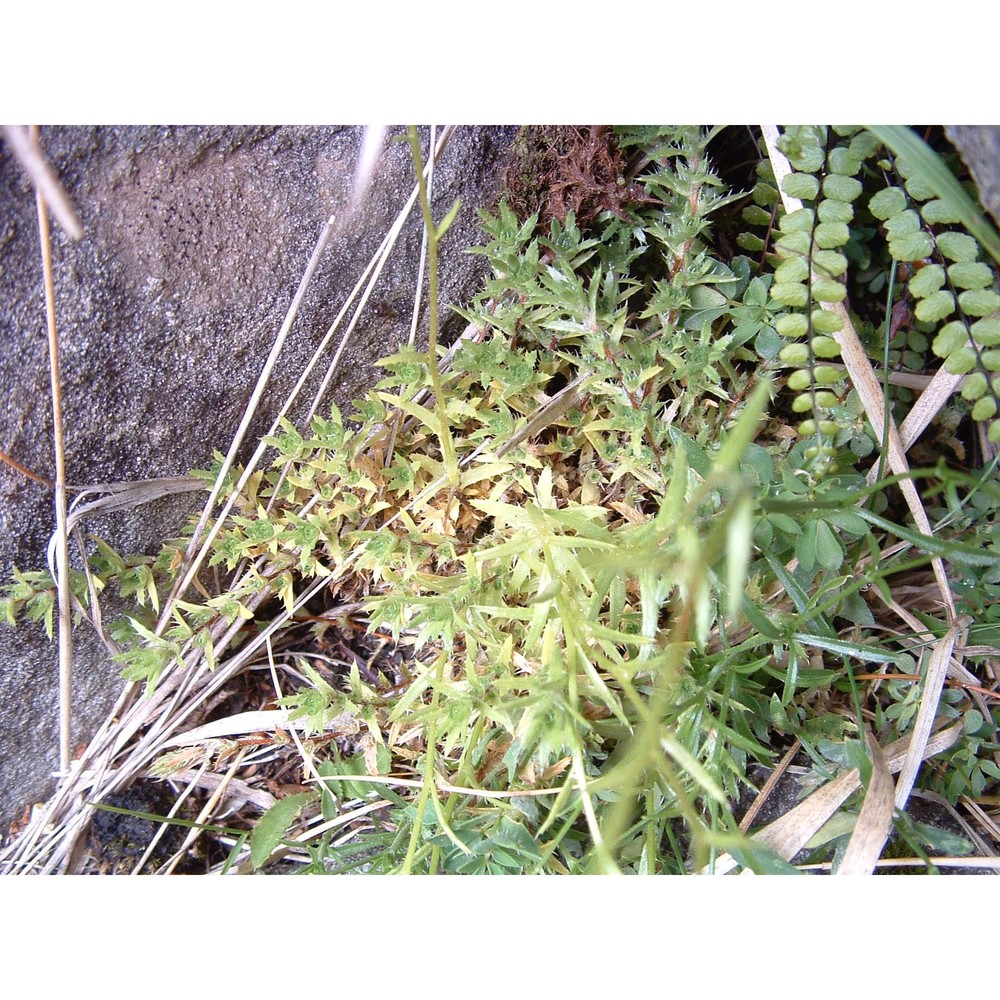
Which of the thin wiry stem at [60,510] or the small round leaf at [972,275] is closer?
the small round leaf at [972,275]

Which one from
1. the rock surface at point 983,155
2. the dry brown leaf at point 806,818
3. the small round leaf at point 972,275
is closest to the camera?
the rock surface at point 983,155

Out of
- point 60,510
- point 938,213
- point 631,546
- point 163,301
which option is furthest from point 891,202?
point 60,510

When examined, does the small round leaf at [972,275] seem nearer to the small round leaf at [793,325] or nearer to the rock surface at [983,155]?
the rock surface at [983,155]

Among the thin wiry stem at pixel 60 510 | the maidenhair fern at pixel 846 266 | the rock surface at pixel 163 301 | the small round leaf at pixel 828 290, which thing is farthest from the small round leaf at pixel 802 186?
the thin wiry stem at pixel 60 510

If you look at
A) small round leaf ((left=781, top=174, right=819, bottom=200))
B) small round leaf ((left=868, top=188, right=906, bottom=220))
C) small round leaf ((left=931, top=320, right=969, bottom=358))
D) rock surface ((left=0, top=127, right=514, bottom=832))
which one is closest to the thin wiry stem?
rock surface ((left=0, top=127, right=514, bottom=832))
